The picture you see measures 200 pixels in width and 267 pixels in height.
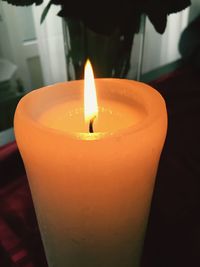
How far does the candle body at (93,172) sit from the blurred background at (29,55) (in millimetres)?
358

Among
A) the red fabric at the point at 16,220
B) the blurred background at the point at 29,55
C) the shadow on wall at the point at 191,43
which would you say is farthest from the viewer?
the shadow on wall at the point at 191,43

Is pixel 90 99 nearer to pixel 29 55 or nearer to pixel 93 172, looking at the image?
pixel 93 172

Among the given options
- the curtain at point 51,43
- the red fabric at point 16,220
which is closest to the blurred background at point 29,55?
the curtain at point 51,43

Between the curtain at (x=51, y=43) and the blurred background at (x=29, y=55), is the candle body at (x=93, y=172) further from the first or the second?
the curtain at (x=51, y=43)

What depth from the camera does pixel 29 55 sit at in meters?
0.87

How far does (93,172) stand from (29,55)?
0.71m

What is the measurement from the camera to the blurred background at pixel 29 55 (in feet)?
2.31

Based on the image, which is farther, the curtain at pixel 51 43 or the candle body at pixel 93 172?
the curtain at pixel 51 43

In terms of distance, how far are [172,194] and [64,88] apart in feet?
0.73

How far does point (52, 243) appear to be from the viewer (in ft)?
0.92

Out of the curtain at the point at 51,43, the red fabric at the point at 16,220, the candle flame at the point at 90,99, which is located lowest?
the red fabric at the point at 16,220

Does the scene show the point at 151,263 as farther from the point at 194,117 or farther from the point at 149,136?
the point at 194,117

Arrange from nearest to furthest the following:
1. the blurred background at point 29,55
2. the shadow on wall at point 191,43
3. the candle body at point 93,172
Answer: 1. the candle body at point 93,172
2. the blurred background at point 29,55
3. the shadow on wall at point 191,43

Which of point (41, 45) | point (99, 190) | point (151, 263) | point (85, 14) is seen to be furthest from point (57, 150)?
point (41, 45)
